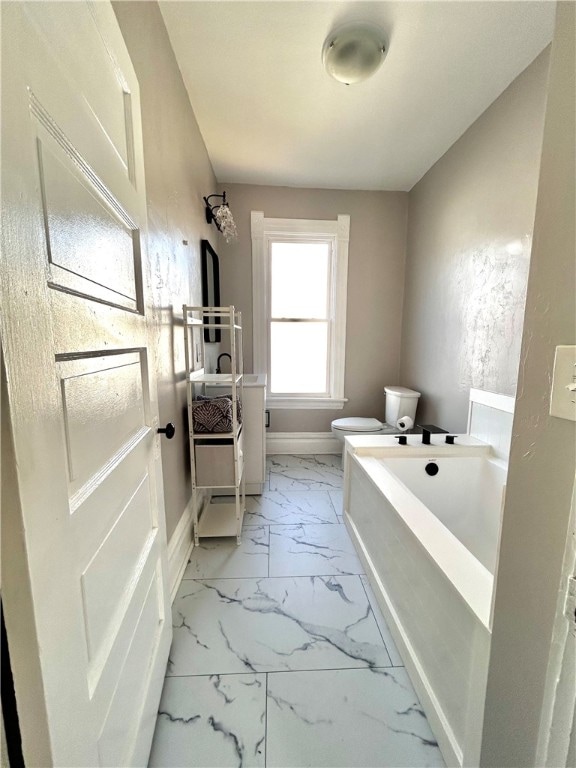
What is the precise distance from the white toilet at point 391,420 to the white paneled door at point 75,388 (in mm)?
1926

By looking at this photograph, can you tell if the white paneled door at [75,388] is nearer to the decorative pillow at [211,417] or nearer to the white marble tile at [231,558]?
the white marble tile at [231,558]

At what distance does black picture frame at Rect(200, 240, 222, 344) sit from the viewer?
2260mm

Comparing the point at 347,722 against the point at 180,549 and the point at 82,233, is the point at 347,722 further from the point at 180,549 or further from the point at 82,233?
the point at 82,233

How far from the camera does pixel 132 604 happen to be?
0.75 m

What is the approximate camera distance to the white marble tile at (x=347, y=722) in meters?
0.89

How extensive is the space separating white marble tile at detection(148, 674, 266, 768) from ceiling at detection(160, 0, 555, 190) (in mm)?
2653

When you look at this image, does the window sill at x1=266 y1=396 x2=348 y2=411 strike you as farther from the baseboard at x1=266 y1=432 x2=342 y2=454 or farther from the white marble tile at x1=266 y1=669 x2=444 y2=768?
the white marble tile at x1=266 y1=669 x2=444 y2=768

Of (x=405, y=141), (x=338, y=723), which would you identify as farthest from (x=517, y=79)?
(x=338, y=723)

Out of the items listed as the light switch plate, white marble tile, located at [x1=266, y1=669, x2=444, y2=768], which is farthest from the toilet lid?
the light switch plate

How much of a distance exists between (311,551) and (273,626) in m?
0.50

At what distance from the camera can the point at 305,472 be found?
2783 millimetres

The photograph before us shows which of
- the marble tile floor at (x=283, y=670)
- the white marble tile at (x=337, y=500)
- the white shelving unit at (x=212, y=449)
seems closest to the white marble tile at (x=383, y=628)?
the marble tile floor at (x=283, y=670)

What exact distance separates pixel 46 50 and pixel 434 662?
1674 millimetres

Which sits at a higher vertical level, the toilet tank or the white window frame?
the white window frame
